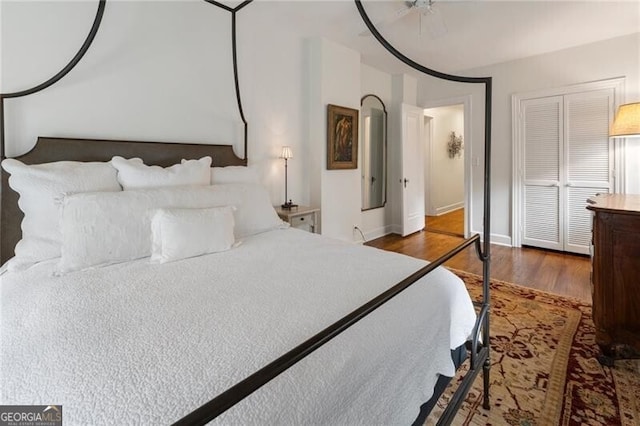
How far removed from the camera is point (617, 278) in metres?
1.90

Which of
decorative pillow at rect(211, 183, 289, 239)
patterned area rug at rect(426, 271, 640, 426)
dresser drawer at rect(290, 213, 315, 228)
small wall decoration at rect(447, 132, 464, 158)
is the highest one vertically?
small wall decoration at rect(447, 132, 464, 158)

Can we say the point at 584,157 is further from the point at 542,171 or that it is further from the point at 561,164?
the point at 542,171

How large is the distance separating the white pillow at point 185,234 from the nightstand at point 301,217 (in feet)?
4.22

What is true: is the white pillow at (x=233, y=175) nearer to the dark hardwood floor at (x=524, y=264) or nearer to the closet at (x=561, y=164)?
the dark hardwood floor at (x=524, y=264)

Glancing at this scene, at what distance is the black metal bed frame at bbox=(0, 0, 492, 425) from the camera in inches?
20.7

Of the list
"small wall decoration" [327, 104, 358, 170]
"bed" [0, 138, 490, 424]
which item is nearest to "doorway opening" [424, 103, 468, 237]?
"small wall decoration" [327, 104, 358, 170]

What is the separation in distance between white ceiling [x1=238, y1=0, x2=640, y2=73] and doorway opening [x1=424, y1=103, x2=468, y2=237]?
286cm

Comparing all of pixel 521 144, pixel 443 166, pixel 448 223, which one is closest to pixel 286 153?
pixel 521 144

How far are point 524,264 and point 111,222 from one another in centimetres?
410

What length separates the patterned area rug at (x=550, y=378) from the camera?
5.13ft

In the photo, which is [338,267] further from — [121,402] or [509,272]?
[509,272]

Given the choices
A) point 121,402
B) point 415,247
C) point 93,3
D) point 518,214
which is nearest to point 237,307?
point 121,402

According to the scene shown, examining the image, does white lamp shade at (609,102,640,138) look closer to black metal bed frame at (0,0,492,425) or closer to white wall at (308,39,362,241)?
white wall at (308,39,362,241)

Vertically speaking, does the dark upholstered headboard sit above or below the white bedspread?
above
